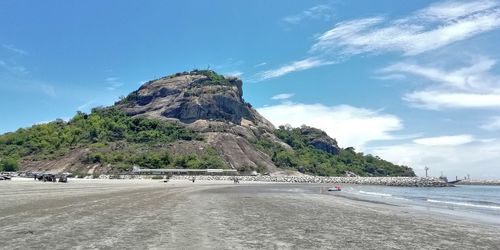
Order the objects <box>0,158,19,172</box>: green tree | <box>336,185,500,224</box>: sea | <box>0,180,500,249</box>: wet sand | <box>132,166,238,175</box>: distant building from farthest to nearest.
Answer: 1. <box>0,158,19,172</box>: green tree
2. <box>132,166,238,175</box>: distant building
3. <box>336,185,500,224</box>: sea
4. <box>0,180,500,249</box>: wet sand

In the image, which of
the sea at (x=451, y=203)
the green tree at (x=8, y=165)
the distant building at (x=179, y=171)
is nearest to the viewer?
the sea at (x=451, y=203)

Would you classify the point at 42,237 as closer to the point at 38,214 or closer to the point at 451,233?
the point at 38,214

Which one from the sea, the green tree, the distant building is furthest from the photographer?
the green tree

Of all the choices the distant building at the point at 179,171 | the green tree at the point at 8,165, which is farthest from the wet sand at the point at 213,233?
the green tree at the point at 8,165

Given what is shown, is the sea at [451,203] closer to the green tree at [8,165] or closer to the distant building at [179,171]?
the distant building at [179,171]

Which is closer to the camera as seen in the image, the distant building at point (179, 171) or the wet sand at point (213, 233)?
the wet sand at point (213, 233)

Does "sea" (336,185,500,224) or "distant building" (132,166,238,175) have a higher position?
"distant building" (132,166,238,175)

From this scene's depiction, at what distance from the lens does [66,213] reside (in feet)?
79.7

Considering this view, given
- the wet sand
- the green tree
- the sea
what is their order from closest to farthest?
the wet sand, the sea, the green tree

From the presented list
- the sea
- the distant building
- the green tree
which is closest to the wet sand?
the sea

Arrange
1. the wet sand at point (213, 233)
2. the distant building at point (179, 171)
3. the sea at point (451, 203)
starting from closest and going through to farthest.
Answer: the wet sand at point (213, 233)
the sea at point (451, 203)
the distant building at point (179, 171)

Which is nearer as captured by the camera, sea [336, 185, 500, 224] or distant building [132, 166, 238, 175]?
sea [336, 185, 500, 224]

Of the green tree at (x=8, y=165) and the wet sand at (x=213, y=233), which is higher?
the green tree at (x=8, y=165)

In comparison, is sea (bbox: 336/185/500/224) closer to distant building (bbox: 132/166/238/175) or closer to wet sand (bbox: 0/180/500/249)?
wet sand (bbox: 0/180/500/249)
